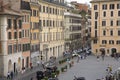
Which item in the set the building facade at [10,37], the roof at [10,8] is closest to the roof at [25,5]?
the roof at [10,8]

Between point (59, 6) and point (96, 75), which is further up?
point (59, 6)

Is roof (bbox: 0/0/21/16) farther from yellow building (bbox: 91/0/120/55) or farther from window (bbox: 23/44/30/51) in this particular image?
yellow building (bbox: 91/0/120/55)

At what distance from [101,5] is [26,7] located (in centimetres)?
4187

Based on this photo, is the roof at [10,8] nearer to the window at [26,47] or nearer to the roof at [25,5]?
the roof at [25,5]

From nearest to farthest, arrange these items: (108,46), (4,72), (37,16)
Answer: (4,72), (37,16), (108,46)

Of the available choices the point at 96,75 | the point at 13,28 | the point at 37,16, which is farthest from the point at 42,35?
the point at 96,75

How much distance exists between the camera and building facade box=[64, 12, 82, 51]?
4680 inches

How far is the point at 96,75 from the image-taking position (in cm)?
6353

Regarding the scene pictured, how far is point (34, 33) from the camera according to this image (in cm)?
8244

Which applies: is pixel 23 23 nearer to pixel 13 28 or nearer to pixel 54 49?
pixel 13 28

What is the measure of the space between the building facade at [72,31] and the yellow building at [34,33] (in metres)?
32.2

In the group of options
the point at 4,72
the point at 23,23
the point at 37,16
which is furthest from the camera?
the point at 37,16

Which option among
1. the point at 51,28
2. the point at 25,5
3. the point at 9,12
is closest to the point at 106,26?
the point at 51,28

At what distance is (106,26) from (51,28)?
21.4 meters
